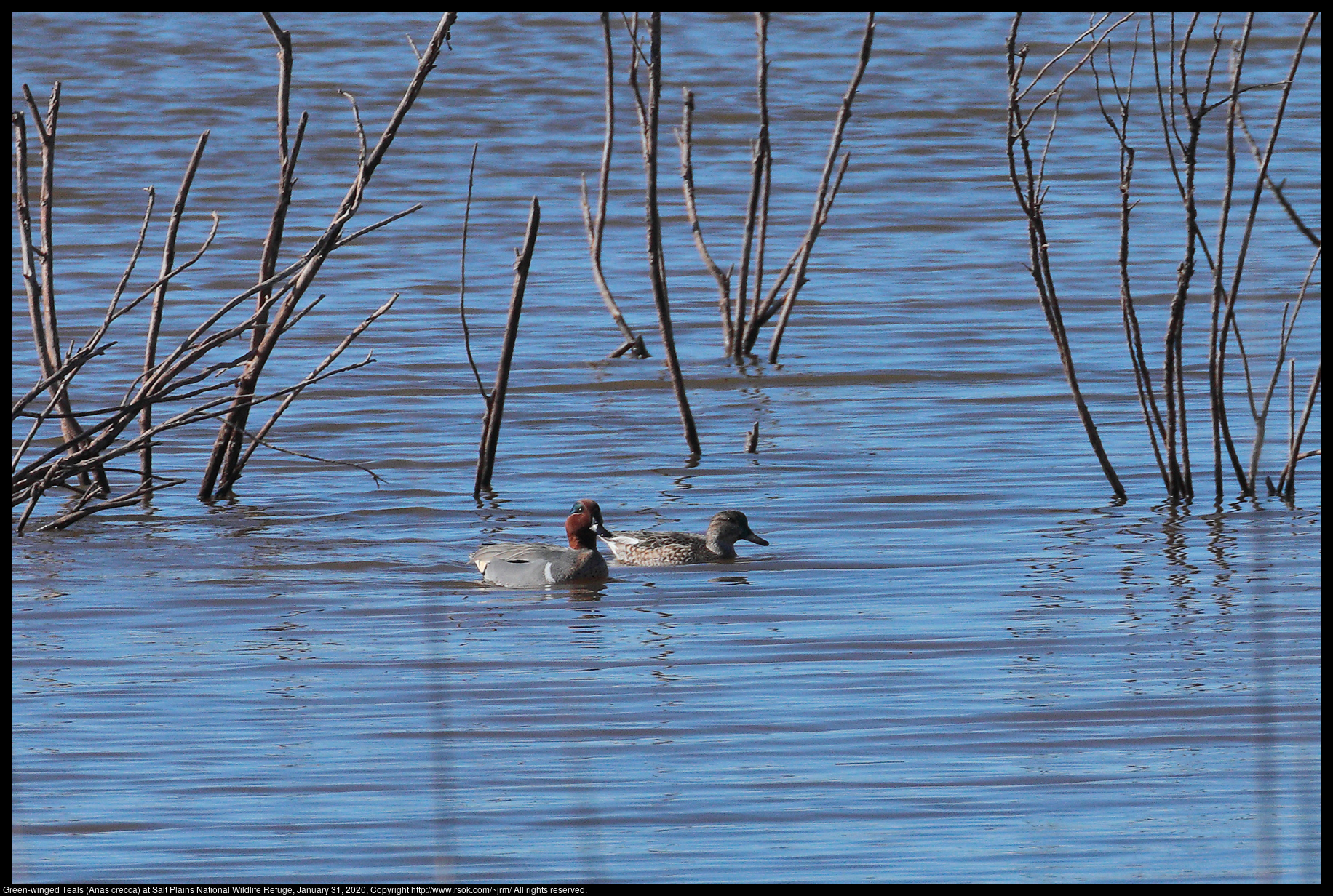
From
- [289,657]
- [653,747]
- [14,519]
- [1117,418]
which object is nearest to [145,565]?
[14,519]

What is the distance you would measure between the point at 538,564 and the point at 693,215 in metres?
3.83

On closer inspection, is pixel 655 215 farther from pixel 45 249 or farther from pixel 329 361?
pixel 45 249

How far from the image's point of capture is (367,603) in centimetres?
666

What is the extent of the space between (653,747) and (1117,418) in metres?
5.37

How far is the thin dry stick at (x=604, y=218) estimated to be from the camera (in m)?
9.62

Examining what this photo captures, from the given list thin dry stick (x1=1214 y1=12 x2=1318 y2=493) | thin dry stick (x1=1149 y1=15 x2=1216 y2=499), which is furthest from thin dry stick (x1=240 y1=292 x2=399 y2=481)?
thin dry stick (x1=1214 y1=12 x2=1318 y2=493)

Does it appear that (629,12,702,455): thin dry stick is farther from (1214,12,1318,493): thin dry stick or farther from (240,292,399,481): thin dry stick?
(1214,12,1318,493): thin dry stick

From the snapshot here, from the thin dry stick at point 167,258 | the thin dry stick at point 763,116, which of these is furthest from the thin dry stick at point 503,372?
the thin dry stick at point 763,116

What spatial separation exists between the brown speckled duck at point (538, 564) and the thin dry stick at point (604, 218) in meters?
2.65

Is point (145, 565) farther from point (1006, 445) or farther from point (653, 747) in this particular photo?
point (1006, 445)

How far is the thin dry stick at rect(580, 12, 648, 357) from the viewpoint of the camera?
9617 millimetres

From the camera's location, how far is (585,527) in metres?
7.55

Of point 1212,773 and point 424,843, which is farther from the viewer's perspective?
point 1212,773

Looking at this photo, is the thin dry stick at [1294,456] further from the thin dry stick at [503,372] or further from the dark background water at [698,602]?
the thin dry stick at [503,372]
